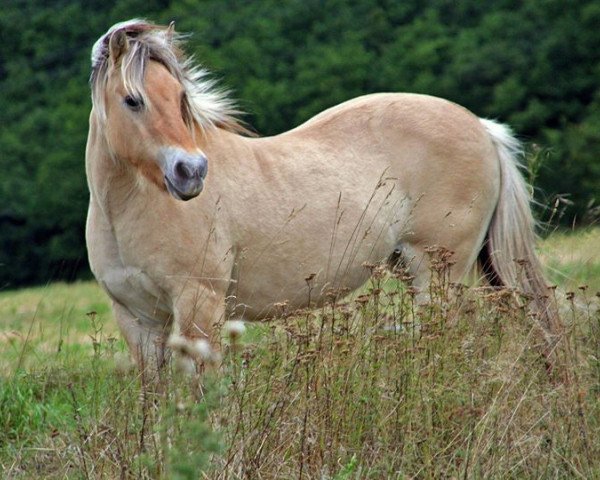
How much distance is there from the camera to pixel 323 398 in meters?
3.77

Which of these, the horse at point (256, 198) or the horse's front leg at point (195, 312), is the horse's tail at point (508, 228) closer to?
the horse at point (256, 198)

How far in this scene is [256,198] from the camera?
5.18 m

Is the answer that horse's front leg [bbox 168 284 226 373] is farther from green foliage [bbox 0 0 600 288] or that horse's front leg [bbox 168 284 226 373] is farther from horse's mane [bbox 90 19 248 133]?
green foliage [bbox 0 0 600 288]

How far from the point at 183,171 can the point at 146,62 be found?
592 mm

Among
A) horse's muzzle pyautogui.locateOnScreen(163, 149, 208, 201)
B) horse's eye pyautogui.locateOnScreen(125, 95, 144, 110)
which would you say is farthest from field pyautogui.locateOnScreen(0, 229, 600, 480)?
horse's eye pyautogui.locateOnScreen(125, 95, 144, 110)

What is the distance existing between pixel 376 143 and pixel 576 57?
23.0 metres

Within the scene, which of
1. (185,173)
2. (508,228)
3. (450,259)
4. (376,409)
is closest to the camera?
(376,409)

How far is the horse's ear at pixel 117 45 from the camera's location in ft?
15.3

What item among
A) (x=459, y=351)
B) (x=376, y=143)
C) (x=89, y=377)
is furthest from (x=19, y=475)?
→ (x=376, y=143)

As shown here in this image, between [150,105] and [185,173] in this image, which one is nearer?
[185,173]

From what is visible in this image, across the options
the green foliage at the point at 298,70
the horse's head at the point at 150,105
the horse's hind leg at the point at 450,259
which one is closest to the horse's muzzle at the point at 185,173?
the horse's head at the point at 150,105

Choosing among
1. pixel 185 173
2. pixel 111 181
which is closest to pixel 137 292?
pixel 111 181

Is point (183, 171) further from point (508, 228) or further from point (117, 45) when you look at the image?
point (508, 228)

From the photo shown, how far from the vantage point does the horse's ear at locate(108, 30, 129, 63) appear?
15.3 ft
